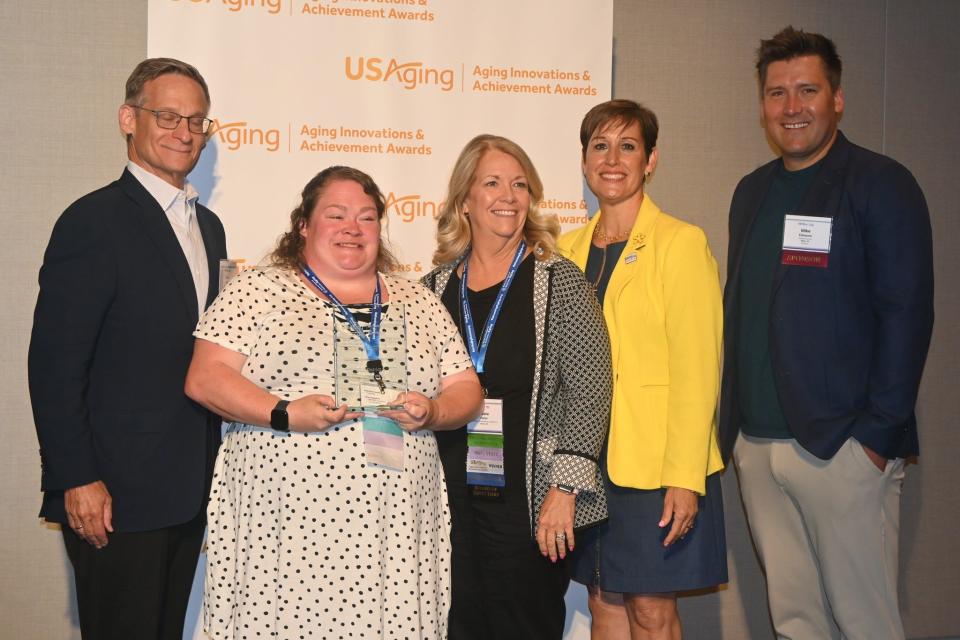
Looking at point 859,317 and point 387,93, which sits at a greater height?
point 387,93

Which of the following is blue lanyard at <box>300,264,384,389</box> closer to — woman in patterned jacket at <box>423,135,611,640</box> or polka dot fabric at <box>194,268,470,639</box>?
polka dot fabric at <box>194,268,470,639</box>

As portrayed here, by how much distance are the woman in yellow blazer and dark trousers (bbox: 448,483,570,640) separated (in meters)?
0.23

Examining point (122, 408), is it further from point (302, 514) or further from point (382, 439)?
point (382, 439)

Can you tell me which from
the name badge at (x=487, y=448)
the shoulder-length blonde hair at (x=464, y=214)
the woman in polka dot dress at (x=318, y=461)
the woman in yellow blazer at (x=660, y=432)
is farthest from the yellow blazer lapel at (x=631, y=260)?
the woman in polka dot dress at (x=318, y=461)

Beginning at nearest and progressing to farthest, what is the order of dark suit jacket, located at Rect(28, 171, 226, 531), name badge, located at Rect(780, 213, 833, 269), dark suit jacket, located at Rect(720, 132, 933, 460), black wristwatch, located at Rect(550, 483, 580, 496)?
dark suit jacket, located at Rect(28, 171, 226, 531)
black wristwatch, located at Rect(550, 483, 580, 496)
dark suit jacket, located at Rect(720, 132, 933, 460)
name badge, located at Rect(780, 213, 833, 269)

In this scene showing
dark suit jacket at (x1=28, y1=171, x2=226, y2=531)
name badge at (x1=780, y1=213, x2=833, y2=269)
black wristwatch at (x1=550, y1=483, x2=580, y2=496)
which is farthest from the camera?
name badge at (x1=780, y1=213, x2=833, y2=269)

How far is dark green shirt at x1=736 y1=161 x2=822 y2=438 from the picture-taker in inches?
116

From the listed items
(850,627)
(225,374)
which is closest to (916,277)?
(850,627)

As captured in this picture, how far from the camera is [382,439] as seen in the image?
227cm

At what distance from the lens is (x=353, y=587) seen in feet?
7.39

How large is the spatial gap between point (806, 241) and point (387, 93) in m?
1.65

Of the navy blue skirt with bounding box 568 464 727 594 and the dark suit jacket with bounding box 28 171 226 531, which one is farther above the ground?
the dark suit jacket with bounding box 28 171 226 531

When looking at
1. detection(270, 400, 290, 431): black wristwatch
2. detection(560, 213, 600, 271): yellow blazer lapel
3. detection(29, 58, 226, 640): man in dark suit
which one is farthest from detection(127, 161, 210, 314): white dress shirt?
detection(560, 213, 600, 271): yellow blazer lapel

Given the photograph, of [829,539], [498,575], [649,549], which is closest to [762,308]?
[829,539]
